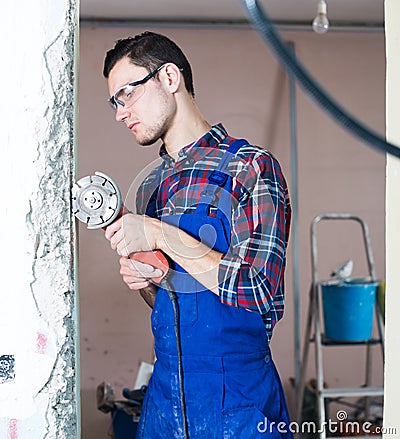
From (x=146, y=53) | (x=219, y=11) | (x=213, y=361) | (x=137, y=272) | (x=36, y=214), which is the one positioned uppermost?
(x=219, y=11)

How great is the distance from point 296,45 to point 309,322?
145cm

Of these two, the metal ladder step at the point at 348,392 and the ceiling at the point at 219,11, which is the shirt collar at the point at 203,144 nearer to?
the metal ladder step at the point at 348,392

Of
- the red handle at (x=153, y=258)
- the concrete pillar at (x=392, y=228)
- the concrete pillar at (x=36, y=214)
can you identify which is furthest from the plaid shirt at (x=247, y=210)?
the concrete pillar at (x=36, y=214)

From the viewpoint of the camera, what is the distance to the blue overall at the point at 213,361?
4.93ft

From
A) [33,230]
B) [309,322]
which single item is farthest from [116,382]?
[33,230]

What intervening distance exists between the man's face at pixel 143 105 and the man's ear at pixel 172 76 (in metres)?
0.01

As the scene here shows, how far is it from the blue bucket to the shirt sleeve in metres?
1.62

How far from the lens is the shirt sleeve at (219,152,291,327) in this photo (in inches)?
57.1

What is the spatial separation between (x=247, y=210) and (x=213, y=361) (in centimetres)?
32

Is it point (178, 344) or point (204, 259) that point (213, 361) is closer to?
point (178, 344)

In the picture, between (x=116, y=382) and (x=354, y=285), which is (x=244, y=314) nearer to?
(x=354, y=285)

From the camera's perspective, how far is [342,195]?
3.83 m

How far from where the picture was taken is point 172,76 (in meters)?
1.62

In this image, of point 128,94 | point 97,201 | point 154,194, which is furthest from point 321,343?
point 97,201
